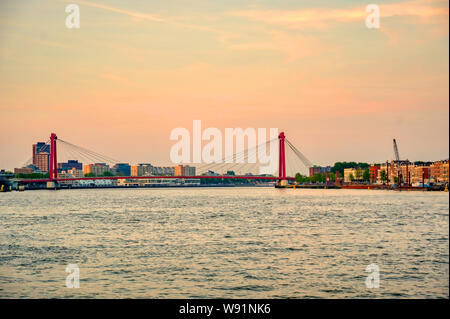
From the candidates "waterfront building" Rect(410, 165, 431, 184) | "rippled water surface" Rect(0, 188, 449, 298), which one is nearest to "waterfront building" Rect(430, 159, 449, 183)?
"waterfront building" Rect(410, 165, 431, 184)

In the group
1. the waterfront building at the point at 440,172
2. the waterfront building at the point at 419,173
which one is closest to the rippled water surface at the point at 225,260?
the waterfront building at the point at 440,172

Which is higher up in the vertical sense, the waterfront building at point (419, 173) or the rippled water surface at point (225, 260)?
the waterfront building at point (419, 173)

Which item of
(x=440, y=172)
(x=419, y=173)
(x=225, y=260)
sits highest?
(x=440, y=172)

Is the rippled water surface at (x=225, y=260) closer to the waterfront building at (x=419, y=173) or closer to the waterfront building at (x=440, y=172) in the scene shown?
the waterfront building at (x=440, y=172)

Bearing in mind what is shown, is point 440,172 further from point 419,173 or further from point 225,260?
point 225,260

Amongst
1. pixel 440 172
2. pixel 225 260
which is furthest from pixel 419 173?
pixel 225 260

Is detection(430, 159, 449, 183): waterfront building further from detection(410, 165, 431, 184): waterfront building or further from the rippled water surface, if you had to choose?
the rippled water surface

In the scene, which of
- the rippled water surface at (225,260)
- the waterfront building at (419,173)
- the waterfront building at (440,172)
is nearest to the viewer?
the rippled water surface at (225,260)

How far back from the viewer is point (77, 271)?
17844 millimetres

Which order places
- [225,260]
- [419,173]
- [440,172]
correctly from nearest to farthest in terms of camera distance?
[225,260], [440,172], [419,173]

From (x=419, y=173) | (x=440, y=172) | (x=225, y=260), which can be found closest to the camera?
(x=225, y=260)

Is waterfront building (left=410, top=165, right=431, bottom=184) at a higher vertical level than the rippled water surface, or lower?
higher

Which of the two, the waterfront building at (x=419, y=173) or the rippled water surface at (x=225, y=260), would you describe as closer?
the rippled water surface at (x=225, y=260)
